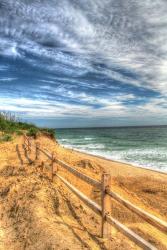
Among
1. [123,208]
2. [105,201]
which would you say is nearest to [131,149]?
[123,208]

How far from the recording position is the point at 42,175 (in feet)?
31.9

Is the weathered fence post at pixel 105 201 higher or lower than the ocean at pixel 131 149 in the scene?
higher

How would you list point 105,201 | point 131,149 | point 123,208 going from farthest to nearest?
point 131,149, point 123,208, point 105,201

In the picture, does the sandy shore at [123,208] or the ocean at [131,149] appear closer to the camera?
the sandy shore at [123,208]

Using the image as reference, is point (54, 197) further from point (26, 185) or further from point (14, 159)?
point (14, 159)

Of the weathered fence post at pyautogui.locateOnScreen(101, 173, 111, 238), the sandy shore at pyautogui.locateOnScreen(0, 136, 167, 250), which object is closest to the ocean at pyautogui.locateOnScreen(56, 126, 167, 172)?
the sandy shore at pyautogui.locateOnScreen(0, 136, 167, 250)

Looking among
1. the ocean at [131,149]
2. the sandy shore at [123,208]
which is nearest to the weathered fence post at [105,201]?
the sandy shore at [123,208]

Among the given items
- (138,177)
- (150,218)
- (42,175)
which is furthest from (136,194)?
(150,218)

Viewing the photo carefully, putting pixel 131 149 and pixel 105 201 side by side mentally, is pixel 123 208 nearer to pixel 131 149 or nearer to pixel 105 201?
pixel 105 201

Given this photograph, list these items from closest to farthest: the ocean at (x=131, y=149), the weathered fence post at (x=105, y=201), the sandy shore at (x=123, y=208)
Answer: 1. the weathered fence post at (x=105, y=201)
2. the sandy shore at (x=123, y=208)
3. the ocean at (x=131, y=149)

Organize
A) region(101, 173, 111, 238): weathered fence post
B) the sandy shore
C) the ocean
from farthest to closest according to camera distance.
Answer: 1. the ocean
2. the sandy shore
3. region(101, 173, 111, 238): weathered fence post

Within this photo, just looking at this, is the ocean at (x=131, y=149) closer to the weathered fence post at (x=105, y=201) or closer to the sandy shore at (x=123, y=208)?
the sandy shore at (x=123, y=208)

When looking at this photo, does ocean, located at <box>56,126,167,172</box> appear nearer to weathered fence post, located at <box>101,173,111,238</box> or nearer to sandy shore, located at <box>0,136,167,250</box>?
sandy shore, located at <box>0,136,167,250</box>

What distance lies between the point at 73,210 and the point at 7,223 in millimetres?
1752
